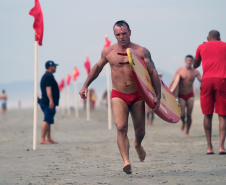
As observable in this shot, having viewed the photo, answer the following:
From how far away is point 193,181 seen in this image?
21.3 feet

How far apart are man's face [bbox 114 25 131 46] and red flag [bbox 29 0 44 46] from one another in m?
4.88

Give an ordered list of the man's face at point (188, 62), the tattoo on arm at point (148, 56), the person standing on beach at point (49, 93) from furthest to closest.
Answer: the man's face at point (188, 62) → the person standing on beach at point (49, 93) → the tattoo on arm at point (148, 56)

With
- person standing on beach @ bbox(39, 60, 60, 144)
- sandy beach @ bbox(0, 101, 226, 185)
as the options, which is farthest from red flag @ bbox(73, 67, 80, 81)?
sandy beach @ bbox(0, 101, 226, 185)

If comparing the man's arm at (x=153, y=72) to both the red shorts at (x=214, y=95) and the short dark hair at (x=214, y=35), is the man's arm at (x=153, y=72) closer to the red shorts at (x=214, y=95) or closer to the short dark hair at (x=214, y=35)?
the red shorts at (x=214, y=95)

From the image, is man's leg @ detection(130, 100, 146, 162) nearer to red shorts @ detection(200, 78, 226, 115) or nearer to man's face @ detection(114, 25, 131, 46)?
man's face @ detection(114, 25, 131, 46)

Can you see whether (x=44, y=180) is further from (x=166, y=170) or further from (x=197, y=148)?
(x=197, y=148)

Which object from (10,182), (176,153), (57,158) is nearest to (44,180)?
(10,182)

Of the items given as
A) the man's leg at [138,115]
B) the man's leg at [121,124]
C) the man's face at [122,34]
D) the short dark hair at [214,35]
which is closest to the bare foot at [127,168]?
Answer: the man's leg at [121,124]

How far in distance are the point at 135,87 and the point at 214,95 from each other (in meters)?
2.93

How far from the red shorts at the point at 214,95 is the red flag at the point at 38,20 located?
13.2ft

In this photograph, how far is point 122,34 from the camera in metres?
7.19

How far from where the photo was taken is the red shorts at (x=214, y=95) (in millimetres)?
9547

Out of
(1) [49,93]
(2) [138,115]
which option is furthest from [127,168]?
(1) [49,93]

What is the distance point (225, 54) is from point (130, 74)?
9.93 feet
